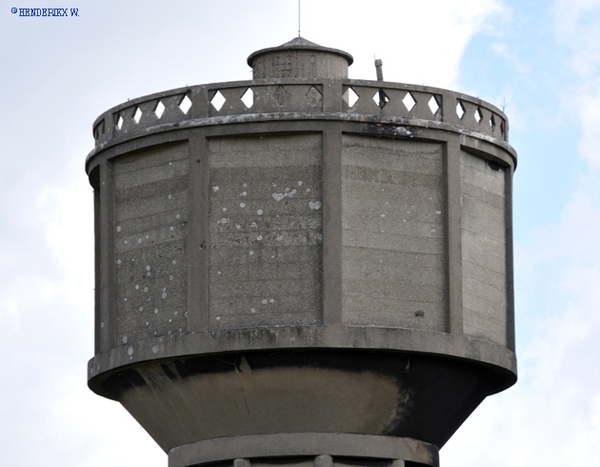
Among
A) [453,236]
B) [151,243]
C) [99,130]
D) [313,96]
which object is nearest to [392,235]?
[453,236]

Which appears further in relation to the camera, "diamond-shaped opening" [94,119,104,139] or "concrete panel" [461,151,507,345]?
"diamond-shaped opening" [94,119,104,139]

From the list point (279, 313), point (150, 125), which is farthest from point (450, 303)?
point (150, 125)

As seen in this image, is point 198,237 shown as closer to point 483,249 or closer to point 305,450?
point 305,450

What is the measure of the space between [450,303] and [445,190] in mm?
1398

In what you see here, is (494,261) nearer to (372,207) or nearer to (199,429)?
(372,207)

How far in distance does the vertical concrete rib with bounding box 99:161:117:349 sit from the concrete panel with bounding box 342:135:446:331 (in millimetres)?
3110

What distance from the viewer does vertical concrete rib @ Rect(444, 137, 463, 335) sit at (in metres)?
24.3

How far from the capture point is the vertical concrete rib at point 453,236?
24.3 m

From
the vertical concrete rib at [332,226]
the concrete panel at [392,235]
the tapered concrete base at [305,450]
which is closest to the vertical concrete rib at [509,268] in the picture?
the concrete panel at [392,235]

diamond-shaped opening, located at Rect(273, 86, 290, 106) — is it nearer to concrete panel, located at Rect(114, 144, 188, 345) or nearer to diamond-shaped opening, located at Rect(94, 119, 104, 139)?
concrete panel, located at Rect(114, 144, 188, 345)

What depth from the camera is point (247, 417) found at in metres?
24.2

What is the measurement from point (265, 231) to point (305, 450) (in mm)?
2658

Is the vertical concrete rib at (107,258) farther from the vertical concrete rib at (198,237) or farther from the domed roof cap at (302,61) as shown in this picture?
the domed roof cap at (302,61)

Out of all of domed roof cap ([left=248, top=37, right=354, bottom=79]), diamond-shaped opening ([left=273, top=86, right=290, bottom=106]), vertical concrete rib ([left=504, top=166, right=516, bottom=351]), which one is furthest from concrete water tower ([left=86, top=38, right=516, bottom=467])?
domed roof cap ([left=248, top=37, right=354, bottom=79])
